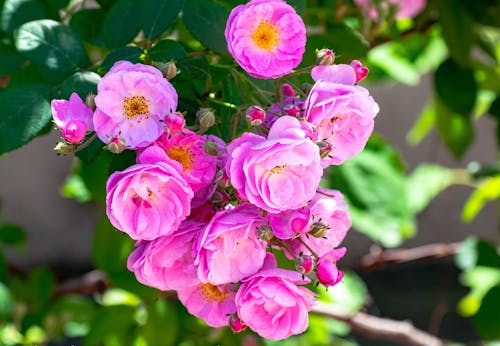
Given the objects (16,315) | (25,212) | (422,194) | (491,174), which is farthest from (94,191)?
(25,212)

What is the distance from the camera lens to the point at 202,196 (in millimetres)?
600

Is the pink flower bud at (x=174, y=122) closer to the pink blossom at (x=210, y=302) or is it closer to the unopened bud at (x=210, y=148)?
the unopened bud at (x=210, y=148)

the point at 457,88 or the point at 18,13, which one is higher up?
the point at 18,13

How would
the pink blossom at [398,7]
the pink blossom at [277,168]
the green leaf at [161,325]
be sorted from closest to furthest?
the pink blossom at [277,168], the pink blossom at [398,7], the green leaf at [161,325]

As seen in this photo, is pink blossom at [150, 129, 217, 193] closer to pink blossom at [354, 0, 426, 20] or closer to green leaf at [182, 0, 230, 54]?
green leaf at [182, 0, 230, 54]

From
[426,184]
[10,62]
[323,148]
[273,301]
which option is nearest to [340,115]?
[323,148]

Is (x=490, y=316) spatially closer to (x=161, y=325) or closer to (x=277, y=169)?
(x=161, y=325)

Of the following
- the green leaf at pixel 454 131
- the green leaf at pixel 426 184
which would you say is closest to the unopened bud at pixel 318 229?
the green leaf at pixel 454 131

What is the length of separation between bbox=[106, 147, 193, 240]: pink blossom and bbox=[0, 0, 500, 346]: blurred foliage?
65mm

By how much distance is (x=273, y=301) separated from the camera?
58 cm

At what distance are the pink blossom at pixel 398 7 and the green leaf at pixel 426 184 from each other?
0.54 meters

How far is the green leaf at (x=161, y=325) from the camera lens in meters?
1.18

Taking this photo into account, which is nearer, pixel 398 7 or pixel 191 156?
pixel 191 156

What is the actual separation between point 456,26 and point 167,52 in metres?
0.65
